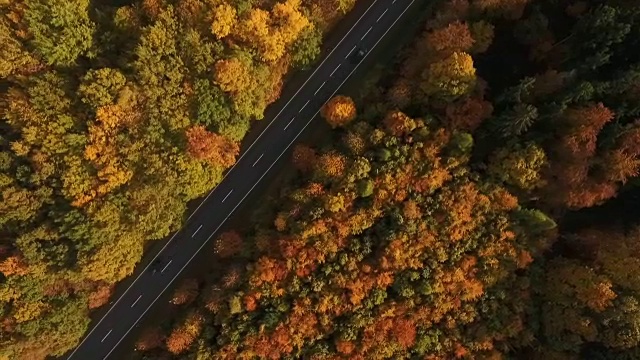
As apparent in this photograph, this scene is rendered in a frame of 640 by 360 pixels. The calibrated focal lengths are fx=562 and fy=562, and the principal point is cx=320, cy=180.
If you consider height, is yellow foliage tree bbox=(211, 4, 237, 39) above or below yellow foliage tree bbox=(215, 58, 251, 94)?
above

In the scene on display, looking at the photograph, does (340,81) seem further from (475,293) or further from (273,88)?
(475,293)

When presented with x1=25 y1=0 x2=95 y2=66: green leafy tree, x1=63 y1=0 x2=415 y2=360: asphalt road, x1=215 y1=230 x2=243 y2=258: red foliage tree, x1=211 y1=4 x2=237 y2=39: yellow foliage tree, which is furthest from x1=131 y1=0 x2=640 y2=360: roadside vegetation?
x1=25 y1=0 x2=95 y2=66: green leafy tree

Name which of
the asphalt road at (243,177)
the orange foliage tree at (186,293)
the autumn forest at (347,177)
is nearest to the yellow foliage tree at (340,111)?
the autumn forest at (347,177)

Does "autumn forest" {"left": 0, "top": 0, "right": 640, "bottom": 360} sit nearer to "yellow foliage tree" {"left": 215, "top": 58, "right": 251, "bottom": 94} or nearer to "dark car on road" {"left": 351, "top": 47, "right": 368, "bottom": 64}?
"yellow foliage tree" {"left": 215, "top": 58, "right": 251, "bottom": 94}

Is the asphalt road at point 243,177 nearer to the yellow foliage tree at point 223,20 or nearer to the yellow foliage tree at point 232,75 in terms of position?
the yellow foliage tree at point 232,75

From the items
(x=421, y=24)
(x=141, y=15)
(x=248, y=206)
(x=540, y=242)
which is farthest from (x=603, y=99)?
(x=141, y=15)

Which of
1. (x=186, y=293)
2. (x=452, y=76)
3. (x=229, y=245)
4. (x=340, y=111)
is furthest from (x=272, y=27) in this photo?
(x=186, y=293)
